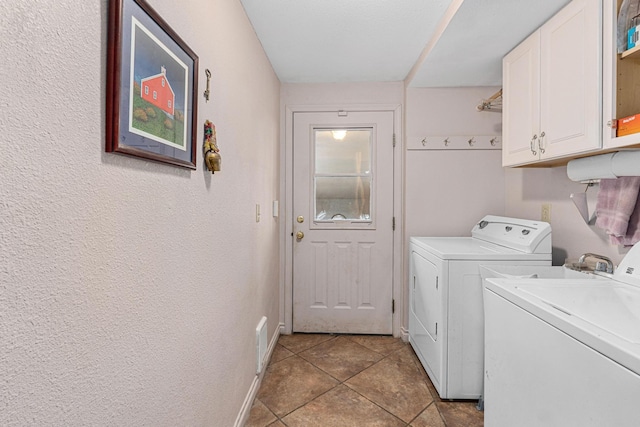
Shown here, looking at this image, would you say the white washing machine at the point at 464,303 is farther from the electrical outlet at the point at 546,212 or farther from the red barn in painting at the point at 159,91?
the red barn in painting at the point at 159,91

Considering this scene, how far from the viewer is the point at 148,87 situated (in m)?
0.78

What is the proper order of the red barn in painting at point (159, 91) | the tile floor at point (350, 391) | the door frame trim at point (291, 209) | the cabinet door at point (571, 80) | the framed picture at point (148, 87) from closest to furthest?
the framed picture at point (148, 87)
the red barn in painting at point (159, 91)
the cabinet door at point (571, 80)
the tile floor at point (350, 391)
the door frame trim at point (291, 209)

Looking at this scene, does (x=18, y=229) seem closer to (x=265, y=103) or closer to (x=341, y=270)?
(x=265, y=103)

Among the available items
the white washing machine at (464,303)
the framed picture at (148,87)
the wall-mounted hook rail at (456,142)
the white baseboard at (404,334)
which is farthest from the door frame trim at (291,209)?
the framed picture at (148,87)

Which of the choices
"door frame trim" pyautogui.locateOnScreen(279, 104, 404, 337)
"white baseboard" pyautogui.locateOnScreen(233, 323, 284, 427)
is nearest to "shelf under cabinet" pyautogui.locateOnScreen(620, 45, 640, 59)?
"door frame trim" pyautogui.locateOnScreen(279, 104, 404, 337)

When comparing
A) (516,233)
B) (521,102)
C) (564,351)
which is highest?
(521,102)

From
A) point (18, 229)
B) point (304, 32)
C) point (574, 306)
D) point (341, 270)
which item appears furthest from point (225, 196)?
point (341, 270)

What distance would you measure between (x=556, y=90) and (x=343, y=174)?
1.59 m

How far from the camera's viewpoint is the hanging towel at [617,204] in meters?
1.37

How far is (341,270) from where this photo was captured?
2.73 meters

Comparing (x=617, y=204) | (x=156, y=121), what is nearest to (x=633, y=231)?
(x=617, y=204)

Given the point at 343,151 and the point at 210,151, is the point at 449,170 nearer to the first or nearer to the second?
the point at 343,151

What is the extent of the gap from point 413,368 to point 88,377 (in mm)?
2094

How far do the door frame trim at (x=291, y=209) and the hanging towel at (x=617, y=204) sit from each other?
4.40 ft
